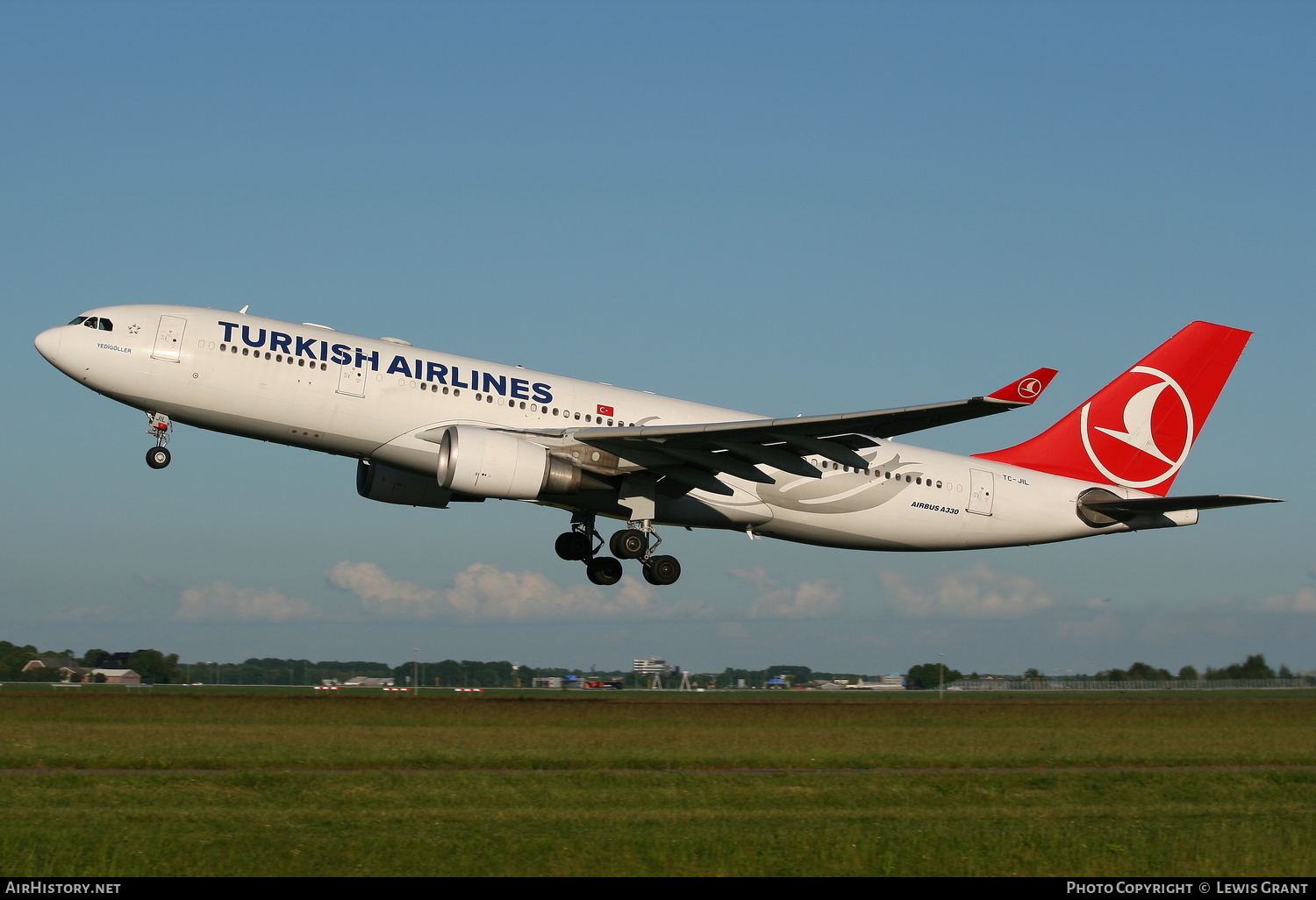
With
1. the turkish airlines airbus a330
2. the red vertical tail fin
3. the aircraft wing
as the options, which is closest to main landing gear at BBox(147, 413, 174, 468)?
the turkish airlines airbus a330

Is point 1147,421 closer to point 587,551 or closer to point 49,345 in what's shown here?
point 587,551

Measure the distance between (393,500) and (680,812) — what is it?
19233mm

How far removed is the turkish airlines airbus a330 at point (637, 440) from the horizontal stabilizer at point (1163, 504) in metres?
0.07

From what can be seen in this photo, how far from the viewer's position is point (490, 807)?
16625 millimetres

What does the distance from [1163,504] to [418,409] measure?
20.8 metres

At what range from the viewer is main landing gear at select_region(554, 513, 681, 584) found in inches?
1307

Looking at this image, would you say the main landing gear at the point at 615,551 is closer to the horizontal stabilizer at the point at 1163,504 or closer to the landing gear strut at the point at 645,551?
the landing gear strut at the point at 645,551

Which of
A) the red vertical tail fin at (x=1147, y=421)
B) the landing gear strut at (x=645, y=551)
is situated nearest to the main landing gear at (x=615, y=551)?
the landing gear strut at (x=645, y=551)

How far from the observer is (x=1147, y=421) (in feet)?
127

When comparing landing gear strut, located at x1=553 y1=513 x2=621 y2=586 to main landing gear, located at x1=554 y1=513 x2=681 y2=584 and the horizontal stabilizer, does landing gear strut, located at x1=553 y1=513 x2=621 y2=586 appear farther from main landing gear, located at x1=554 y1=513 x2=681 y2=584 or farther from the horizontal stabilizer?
the horizontal stabilizer

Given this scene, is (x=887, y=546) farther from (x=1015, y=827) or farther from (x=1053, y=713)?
(x=1015, y=827)

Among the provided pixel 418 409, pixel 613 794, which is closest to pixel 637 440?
pixel 418 409


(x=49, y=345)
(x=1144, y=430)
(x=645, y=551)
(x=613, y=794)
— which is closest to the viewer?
(x=613, y=794)

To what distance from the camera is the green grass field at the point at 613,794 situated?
43.4 ft
